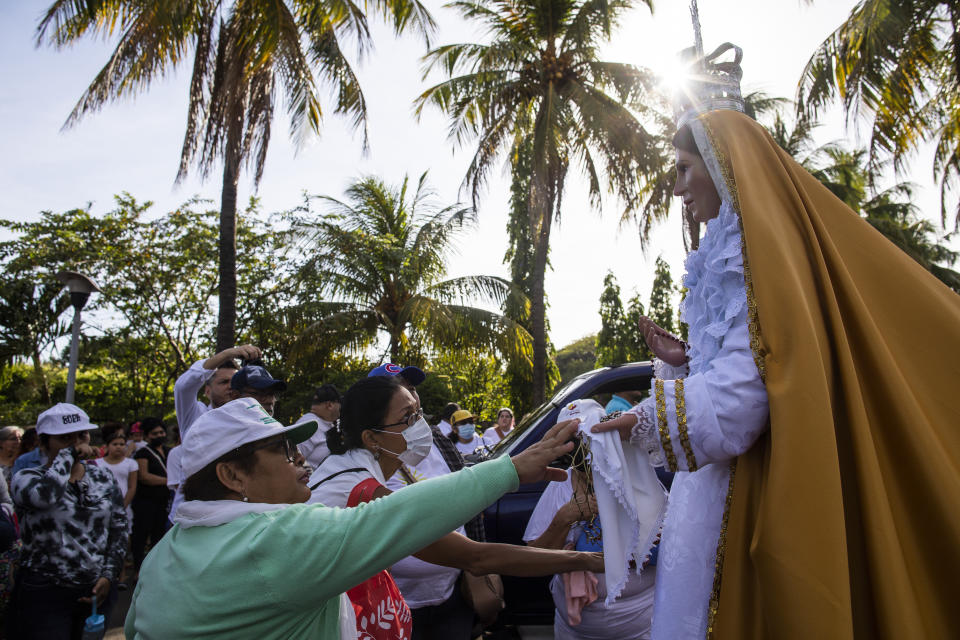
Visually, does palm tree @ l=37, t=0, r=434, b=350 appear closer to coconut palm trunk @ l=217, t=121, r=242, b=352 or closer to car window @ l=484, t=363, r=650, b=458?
coconut palm trunk @ l=217, t=121, r=242, b=352

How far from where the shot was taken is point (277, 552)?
1.54m

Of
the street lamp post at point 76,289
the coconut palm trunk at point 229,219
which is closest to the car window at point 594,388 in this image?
the coconut palm trunk at point 229,219

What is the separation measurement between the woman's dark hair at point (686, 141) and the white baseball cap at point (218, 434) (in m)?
1.59

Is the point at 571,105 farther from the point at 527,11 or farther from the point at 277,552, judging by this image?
the point at 277,552

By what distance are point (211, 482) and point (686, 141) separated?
6.00ft

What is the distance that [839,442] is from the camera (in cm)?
166

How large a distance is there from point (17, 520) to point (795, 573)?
16.3ft

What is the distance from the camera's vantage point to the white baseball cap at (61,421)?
427cm

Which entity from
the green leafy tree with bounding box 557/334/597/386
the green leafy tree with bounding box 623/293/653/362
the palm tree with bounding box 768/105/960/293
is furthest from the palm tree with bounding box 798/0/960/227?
the green leafy tree with bounding box 557/334/597/386

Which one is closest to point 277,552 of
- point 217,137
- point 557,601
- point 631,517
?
point 631,517

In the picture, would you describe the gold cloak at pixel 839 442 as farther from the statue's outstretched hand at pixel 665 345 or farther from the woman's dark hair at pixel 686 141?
the statue's outstretched hand at pixel 665 345

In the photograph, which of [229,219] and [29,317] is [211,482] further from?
[29,317]

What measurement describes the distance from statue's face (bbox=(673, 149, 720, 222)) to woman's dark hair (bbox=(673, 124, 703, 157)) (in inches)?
0.4

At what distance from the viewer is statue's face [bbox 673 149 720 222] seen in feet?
6.97
